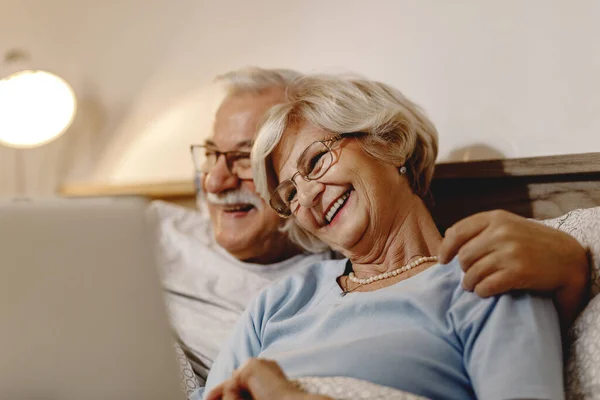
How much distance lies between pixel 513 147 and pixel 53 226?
105 cm

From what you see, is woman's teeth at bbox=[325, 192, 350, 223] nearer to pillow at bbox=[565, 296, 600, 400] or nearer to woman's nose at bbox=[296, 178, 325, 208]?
woman's nose at bbox=[296, 178, 325, 208]

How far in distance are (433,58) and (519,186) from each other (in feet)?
1.49

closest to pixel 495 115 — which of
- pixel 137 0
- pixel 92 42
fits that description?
pixel 137 0

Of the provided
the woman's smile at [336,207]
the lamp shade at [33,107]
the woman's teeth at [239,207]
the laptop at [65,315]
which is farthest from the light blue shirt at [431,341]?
the lamp shade at [33,107]

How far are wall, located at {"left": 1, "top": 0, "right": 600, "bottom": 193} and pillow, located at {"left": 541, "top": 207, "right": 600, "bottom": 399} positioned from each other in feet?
1.04

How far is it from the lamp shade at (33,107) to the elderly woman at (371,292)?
1981mm

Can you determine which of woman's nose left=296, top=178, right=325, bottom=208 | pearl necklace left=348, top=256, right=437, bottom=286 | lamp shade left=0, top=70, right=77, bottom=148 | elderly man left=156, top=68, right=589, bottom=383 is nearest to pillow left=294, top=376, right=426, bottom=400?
pearl necklace left=348, top=256, right=437, bottom=286

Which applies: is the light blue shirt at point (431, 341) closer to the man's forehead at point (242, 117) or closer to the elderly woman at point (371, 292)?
the elderly woman at point (371, 292)

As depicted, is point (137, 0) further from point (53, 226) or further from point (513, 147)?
point (53, 226)

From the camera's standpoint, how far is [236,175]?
66.6 inches

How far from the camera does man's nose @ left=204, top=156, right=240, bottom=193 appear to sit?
1.68 m

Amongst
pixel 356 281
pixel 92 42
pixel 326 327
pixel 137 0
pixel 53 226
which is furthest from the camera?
pixel 92 42

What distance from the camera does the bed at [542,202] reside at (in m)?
0.92

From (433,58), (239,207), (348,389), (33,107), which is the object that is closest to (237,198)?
(239,207)
